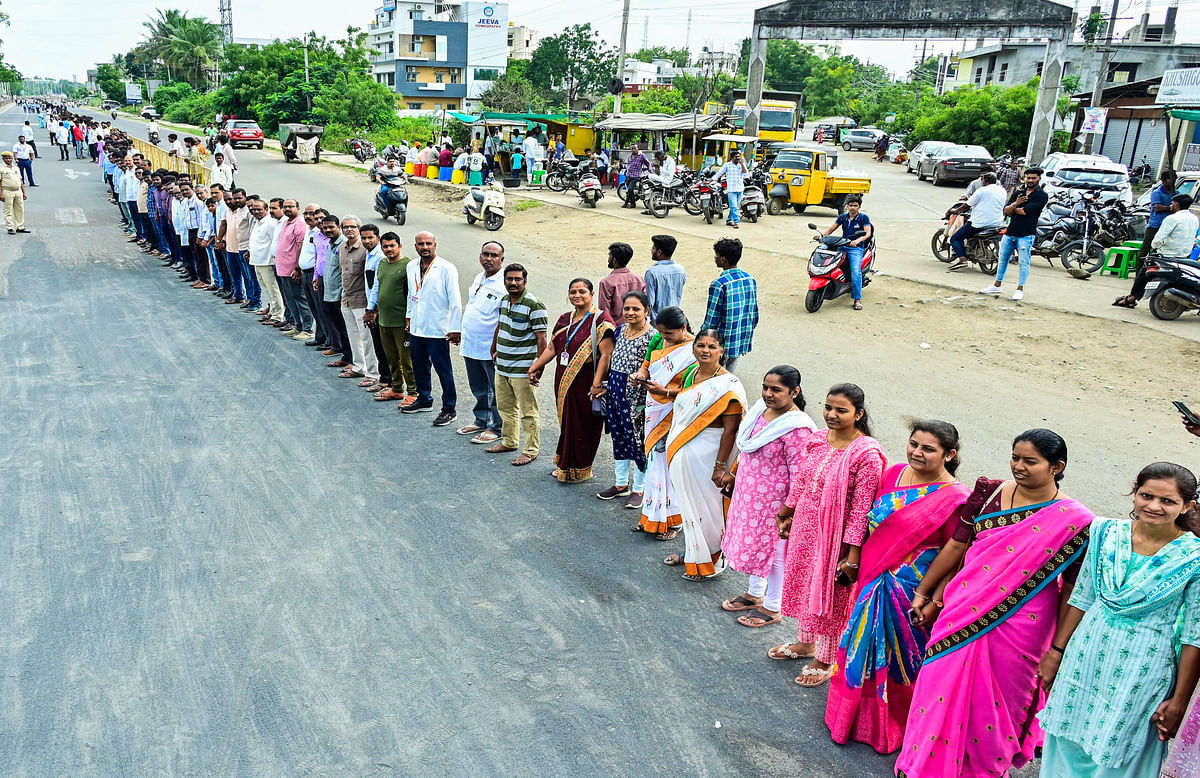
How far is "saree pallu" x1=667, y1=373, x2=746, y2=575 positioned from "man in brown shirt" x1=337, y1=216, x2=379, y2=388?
13.5 ft

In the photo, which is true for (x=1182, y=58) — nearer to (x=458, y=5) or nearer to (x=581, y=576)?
(x=581, y=576)

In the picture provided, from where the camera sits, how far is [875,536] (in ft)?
10.3

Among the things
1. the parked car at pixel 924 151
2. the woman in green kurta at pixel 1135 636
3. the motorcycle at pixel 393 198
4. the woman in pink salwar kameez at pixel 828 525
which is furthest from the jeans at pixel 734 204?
the woman in green kurta at pixel 1135 636

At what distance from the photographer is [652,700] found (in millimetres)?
3498

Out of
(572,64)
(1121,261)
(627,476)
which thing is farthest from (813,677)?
(572,64)

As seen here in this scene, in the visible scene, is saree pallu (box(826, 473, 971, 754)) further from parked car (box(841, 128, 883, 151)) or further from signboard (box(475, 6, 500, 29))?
signboard (box(475, 6, 500, 29))

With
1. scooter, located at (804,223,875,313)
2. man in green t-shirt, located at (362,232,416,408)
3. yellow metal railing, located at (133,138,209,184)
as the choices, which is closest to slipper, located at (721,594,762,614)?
man in green t-shirt, located at (362,232,416,408)

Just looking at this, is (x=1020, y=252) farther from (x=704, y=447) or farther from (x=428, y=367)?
(x=704, y=447)

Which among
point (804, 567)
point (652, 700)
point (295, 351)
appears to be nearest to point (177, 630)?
point (652, 700)

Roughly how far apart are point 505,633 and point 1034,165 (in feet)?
70.8

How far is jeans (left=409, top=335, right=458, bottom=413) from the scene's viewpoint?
6.61m

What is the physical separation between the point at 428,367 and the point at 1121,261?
10.5 m

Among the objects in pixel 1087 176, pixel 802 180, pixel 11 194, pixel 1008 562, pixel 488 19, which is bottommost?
pixel 11 194

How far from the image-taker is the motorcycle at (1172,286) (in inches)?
366
